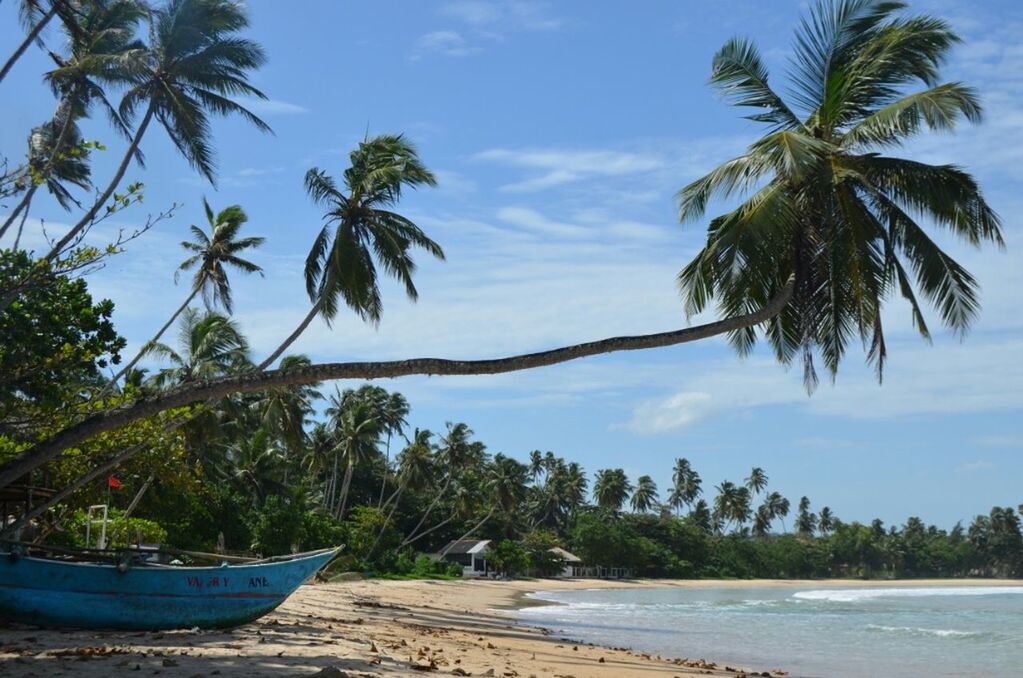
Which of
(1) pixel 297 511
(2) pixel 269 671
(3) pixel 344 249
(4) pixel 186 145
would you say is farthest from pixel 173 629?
(1) pixel 297 511

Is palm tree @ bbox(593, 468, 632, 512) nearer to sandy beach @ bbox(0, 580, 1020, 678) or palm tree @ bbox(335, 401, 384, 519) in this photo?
palm tree @ bbox(335, 401, 384, 519)

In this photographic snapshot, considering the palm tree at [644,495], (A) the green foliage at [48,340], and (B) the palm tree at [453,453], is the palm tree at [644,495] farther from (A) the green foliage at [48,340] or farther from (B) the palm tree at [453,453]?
(A) the green foliage at [48,340]

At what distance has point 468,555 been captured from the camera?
202ft

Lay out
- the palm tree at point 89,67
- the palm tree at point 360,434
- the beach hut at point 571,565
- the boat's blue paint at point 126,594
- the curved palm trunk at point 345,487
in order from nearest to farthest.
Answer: the boat's blue paint at point 126,594 < the palm tree at point 89,67 < the palm tree at point 360,434 < the curved palm trunk at point 345,487 < the beach hut at point 571,565

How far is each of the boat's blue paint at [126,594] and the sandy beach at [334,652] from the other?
0.79ft

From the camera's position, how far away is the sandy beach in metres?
8.27

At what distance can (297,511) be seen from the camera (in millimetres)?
33844

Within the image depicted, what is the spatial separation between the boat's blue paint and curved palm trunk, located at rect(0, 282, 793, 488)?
3.68 meters

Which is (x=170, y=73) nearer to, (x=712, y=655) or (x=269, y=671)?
(x=269, y=671)

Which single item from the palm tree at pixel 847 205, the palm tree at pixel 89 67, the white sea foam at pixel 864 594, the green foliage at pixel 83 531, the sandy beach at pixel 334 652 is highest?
the palm tree at pixel 89 67

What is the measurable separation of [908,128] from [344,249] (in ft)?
42.7

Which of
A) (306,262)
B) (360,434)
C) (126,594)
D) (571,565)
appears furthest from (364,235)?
(571,565)

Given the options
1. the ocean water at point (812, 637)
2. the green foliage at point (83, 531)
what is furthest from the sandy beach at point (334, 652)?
the green foliage at point (83, 531)

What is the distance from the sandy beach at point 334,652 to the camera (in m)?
8.27
